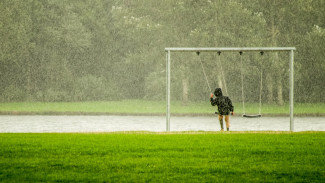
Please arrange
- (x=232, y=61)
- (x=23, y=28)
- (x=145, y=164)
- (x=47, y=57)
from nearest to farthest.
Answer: (x=145, y=164), (x=232, y=61), (x=23, y=28), (x=47, y=57)

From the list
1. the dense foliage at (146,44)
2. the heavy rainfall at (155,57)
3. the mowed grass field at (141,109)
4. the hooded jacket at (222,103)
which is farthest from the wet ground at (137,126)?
the dense foliage at (146,44)

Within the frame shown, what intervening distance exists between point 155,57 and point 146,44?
6.66 metres

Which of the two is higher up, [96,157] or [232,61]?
[232,61]

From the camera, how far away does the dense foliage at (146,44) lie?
130 ft

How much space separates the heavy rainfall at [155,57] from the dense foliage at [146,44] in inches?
4.0

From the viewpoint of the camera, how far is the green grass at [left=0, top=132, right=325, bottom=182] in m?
7.84

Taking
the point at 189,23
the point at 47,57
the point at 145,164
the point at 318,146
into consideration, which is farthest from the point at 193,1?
the point at 145,164

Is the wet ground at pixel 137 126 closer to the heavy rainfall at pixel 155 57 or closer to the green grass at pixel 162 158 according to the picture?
the green grass at pixel 162 158

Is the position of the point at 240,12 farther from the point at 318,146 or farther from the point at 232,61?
the point at 318,146

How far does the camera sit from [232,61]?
4091cm

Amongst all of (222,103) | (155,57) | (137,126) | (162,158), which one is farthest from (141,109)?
(162,158)

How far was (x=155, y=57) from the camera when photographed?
1812 inches

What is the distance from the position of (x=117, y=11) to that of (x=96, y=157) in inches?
1483

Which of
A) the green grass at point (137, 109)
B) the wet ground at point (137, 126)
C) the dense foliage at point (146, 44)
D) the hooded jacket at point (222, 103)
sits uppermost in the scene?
the dense foliage at point (146, 44)
